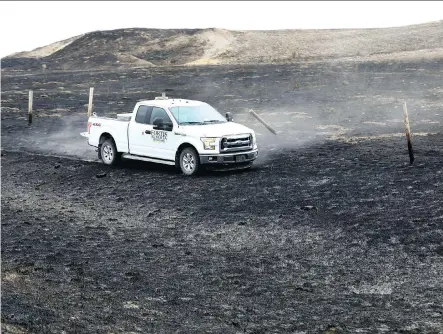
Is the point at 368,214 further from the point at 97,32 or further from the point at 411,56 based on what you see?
the point at 97,32

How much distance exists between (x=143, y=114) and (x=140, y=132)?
507mm

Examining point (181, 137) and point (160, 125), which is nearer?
point (181, 137)

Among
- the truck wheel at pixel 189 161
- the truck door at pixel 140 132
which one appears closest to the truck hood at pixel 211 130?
the truck wheel at pixel 189 161

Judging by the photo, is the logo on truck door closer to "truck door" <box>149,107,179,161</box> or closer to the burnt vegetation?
"truck door" <box>149,107,179,161</box>

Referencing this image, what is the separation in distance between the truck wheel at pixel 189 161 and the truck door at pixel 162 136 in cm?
30

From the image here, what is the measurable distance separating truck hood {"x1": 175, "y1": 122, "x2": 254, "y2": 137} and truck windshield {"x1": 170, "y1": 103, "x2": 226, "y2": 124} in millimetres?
421

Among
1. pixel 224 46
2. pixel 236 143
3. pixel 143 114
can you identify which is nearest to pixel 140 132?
pixel 143 114

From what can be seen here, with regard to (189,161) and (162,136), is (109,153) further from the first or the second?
(189,161)

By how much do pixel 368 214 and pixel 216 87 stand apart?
33.1 m

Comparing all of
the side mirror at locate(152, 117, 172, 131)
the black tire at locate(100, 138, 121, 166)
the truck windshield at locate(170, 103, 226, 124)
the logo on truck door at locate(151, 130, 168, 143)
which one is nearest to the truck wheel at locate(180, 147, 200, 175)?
the logo on truck door at locate(151, 130, 168, 143)

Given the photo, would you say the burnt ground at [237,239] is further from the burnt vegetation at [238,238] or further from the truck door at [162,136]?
the truck door at [162,136]

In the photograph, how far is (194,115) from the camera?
67.3 feet

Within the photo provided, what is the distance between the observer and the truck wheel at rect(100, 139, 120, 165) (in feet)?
72.1

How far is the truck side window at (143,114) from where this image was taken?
20.9 metres
